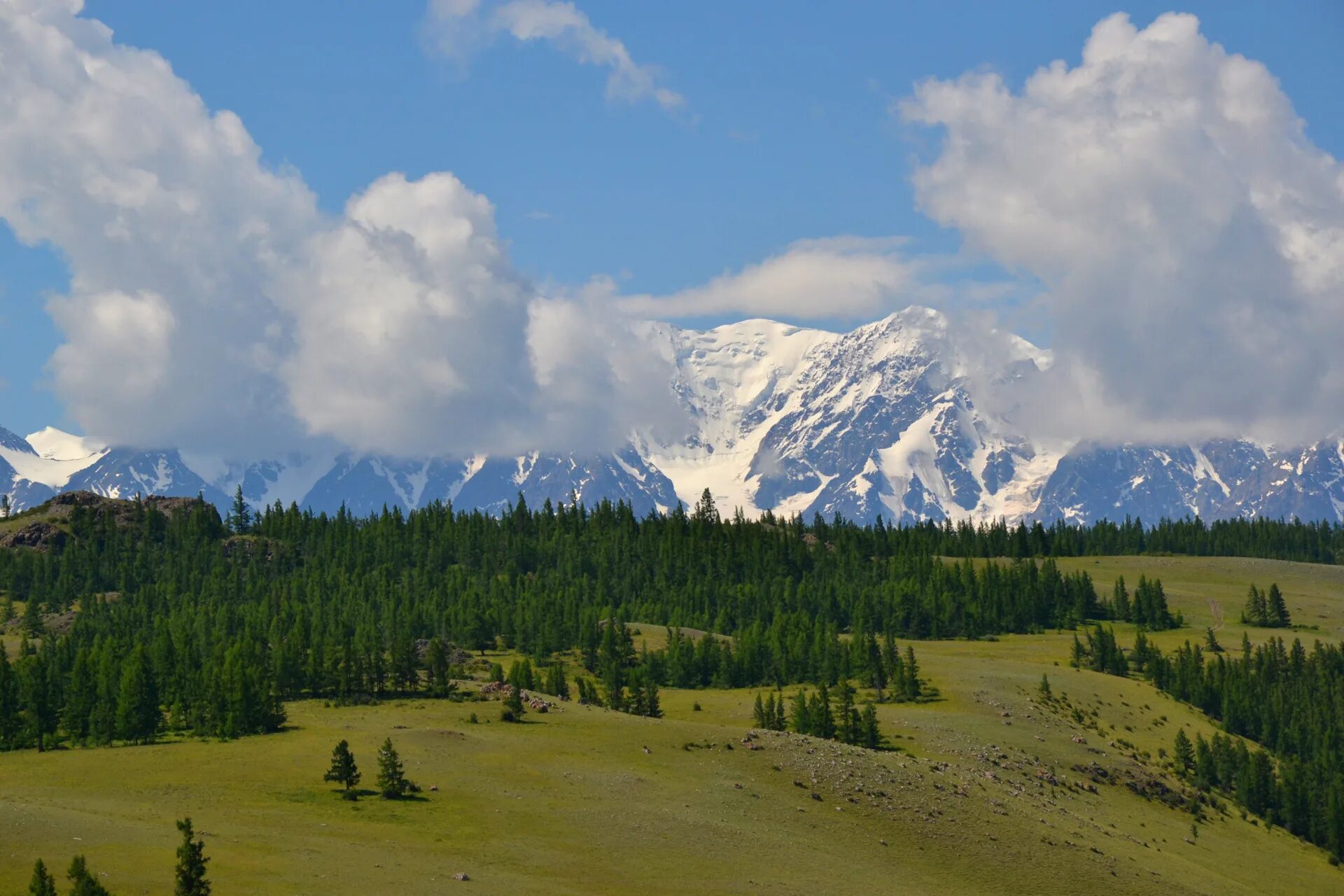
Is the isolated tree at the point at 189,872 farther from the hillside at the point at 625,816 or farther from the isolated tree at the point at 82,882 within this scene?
the isolated tree at the point at 82,882

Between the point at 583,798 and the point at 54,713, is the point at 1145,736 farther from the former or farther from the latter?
the point at 54,713

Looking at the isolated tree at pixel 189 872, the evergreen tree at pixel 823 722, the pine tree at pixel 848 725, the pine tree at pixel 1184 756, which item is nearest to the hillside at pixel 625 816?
the isolated tree at pixel 189 872

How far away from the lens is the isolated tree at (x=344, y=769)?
119250 millimetres

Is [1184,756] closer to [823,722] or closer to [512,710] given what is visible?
[823,722]

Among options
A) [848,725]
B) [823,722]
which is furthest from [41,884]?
[823,722]

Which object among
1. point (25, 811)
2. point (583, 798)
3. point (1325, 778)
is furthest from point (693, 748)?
point (1325, 778)

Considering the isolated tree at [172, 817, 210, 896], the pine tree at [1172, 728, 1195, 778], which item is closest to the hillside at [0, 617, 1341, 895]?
the isolated tree at [172, 817, 210, 896]

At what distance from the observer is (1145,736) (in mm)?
193000

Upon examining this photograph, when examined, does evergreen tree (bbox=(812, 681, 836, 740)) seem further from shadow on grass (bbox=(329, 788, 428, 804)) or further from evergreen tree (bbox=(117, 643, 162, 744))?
evergreen tree (bbox=(117, 643, 162, 744))

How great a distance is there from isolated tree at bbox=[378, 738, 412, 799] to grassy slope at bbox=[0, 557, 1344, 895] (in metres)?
2.74

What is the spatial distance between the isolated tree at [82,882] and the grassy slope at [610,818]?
903 cm

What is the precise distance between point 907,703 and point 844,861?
83.2m

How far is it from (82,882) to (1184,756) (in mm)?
138490

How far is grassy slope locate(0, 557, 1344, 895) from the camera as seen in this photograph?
9750 centimetres
